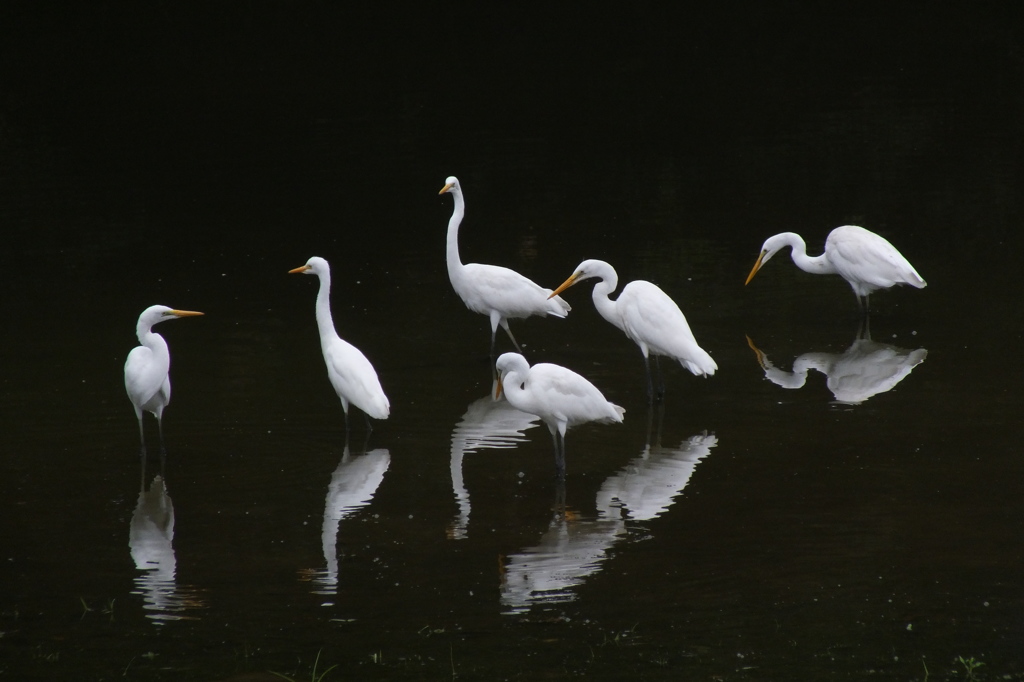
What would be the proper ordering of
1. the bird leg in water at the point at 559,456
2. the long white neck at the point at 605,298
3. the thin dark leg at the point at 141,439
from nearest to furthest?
1. the bird leg in water at the point at 559,456
2. the thin dark leg at the point at 141,439
3. the long white neck at the point at 605,298

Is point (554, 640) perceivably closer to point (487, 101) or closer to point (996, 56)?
point (487, 101)

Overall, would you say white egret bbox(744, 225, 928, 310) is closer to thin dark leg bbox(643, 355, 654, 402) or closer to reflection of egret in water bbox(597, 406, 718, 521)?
thin dark leg bbox(643, 355, 654, 402)

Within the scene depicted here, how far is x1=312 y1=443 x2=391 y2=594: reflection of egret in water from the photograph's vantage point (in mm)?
6184

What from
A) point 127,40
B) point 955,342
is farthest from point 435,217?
point 127,40

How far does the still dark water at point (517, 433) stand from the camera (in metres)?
5.50

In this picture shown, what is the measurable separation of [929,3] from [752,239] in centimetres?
1888

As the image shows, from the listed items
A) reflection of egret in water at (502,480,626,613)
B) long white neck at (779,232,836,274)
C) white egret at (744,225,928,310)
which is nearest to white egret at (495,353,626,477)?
reflection of egret in water at (502,480,626,613)

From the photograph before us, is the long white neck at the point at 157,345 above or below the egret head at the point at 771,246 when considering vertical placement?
below

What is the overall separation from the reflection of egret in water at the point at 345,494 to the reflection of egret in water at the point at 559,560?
0.86 m

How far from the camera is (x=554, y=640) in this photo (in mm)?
5387

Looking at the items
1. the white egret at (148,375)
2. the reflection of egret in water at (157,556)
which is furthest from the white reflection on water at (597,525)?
the white egret at (148,375)

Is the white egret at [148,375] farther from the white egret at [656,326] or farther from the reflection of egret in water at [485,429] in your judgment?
the white egret at [656,326]

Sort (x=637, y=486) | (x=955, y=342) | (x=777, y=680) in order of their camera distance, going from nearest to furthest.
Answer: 1. (x=777, y=680)
2. (x=637, y=486)
3. (x=955, y=342)

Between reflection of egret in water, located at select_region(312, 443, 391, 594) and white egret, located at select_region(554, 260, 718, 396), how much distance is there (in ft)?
6.79
